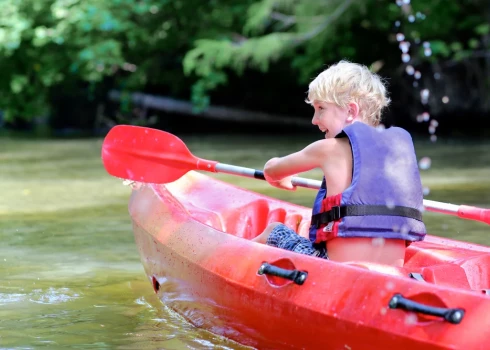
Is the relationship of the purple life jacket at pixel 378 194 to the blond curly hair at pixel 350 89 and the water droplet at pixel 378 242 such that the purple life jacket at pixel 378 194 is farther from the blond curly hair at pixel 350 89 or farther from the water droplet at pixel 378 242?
the blond curly hair at pixel 350 89

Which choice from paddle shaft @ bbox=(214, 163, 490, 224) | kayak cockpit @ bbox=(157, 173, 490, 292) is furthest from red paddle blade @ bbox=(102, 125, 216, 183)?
paddle shaft @ bbox=(214, 163, 490, 224)

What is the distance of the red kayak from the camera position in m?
2.56

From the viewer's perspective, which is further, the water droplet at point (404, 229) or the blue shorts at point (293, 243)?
the blue shorts at point (293, 243)

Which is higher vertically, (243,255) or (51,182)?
(243,255)

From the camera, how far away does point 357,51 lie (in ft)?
48.6

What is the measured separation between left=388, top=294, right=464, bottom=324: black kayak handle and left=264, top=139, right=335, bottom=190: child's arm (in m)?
0.65

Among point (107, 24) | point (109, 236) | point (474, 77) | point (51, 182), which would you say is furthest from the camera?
point (107, 24)

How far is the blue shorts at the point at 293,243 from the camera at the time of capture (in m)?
3.26

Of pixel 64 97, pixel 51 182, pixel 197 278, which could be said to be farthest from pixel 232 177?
pixel 64 97

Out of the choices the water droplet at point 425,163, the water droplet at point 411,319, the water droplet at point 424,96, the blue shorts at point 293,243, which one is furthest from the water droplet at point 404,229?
the water droplet at point 424,96

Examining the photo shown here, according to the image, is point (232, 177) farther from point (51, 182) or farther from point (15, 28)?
point (15, 28)

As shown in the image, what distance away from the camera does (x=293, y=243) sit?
339 centimetres

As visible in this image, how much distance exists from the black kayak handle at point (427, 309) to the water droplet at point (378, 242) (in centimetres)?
43

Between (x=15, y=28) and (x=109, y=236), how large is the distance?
10.5 metres
